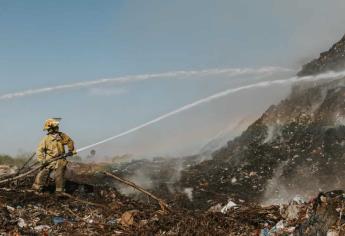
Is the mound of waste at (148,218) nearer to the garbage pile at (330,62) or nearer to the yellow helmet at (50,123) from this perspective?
the yellow helmet at (50,123)

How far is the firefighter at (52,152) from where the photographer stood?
12.2m

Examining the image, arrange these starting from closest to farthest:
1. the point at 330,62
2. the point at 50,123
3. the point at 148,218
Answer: the point at 148,218 < the point at 50,123 < the point at 330,62

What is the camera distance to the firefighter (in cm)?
1216

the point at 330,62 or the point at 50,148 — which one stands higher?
the point at 330,62

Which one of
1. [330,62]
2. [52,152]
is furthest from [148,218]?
[330,62]

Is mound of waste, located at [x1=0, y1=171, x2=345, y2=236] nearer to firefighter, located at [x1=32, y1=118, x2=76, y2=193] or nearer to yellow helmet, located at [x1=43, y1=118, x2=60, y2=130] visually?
firefighter, located at [x1=32, y1=118, x2=76, y2=193]

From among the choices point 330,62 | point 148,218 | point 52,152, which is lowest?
point 148,218

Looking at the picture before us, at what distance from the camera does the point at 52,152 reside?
39.9ft

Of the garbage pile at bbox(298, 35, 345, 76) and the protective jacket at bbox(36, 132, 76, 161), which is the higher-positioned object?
the garbage pile at bbox(298, 35, 345, 76)

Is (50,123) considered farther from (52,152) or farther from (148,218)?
(148,218)

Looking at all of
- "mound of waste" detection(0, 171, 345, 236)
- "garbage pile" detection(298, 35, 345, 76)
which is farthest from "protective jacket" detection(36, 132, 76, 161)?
"garbage pile" detection(298, 35, 345, 76)

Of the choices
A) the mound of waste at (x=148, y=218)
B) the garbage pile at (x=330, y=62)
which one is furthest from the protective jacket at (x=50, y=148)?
the garbage pile at (x=330, y=62)

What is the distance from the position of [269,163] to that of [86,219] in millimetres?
9916

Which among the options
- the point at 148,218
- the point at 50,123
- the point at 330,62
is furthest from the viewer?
the point at 330,62
